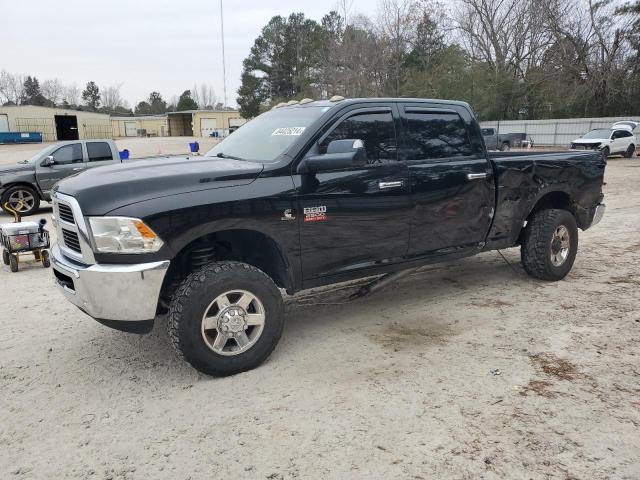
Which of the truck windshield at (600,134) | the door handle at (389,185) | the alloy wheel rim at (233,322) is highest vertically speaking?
the truck windshield at (600,134)

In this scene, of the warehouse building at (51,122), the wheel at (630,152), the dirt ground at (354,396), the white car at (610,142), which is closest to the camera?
the dirt ground at (354,396)

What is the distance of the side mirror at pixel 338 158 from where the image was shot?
384cm

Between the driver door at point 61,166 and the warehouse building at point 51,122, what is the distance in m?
61.3

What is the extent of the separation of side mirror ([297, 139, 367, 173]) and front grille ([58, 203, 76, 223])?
165 cm

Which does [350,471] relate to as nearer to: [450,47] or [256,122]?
[256,122]

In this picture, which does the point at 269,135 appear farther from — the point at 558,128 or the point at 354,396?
the point at 558,128

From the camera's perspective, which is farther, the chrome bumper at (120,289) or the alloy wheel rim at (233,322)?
the alloy wheel rim at (233,322)

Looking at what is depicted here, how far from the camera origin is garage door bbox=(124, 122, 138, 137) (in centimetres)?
9225

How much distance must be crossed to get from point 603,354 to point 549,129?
36.7m

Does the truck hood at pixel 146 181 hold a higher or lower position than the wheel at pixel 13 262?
higher

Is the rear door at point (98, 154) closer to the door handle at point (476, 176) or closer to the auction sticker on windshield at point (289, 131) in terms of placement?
the auction sticker on windshield at point (289, 131)

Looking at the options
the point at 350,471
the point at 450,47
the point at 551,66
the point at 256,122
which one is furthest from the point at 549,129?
the point at 350,471

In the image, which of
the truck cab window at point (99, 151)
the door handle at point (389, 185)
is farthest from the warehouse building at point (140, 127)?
the door handle at point (389, 185)

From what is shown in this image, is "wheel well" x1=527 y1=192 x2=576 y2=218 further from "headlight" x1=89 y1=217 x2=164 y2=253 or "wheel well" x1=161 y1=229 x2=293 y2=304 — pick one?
"headlight" x1=89 y1=217 x2=164 y2=253
